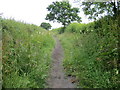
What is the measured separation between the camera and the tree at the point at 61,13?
991 inches

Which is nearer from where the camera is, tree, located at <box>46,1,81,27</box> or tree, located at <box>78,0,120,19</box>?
tree, located at <box>78,0,120,19</box>

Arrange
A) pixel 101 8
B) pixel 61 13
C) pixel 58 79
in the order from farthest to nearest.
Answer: pixel 61 13
pixel 101 8
pixel 58 79

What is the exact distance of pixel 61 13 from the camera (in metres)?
26.0

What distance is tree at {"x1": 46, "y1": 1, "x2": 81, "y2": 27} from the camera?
25.2m

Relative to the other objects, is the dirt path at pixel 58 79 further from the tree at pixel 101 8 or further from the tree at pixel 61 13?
the tree at pixel 61 13

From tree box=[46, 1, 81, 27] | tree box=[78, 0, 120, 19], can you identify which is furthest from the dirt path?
tree box=[46, 1, 81, 27]

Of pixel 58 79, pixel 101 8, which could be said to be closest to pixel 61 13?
pixel 101 8

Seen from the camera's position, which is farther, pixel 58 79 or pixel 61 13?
pixel 61 13

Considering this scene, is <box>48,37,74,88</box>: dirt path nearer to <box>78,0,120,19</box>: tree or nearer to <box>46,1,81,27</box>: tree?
<box>78,0,120,19</box>: tree

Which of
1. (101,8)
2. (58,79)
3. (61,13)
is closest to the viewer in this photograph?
(58,79)

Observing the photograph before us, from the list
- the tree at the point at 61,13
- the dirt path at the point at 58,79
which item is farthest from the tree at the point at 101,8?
the tree at the point at 61,13

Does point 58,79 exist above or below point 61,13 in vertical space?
below

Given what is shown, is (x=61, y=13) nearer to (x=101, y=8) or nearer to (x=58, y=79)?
(x=101, y=8)

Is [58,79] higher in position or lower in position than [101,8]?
lower
